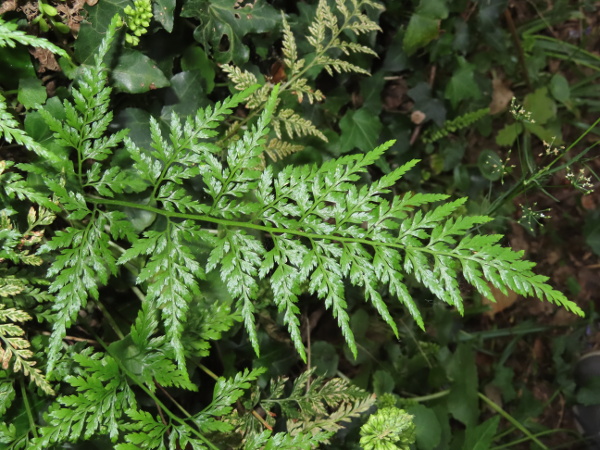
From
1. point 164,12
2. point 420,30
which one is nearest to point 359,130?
point 420,30

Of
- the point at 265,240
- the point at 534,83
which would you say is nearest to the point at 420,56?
the point at 534,83

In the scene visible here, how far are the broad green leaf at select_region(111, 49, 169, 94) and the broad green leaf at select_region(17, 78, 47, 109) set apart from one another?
230 mm

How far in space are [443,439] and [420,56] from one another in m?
1.89

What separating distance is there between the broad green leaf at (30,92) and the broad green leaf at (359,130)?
3.96ft

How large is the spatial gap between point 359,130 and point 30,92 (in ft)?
4.40

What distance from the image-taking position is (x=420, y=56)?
2.63m

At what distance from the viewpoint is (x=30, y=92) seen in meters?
1.62

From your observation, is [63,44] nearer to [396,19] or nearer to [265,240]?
[265,240]

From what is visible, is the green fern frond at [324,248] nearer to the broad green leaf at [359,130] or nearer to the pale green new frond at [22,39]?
the pale green new frond at [22,39]

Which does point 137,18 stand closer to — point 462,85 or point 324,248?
point 324,248

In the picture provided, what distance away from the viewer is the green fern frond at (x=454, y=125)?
262 cm

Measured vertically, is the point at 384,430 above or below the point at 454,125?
below

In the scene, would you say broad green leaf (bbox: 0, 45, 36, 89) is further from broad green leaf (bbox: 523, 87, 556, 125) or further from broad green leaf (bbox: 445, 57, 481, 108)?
broad green leaf (bbox: 523, 87, 556, 125)


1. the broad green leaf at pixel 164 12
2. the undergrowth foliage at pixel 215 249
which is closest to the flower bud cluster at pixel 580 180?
the undergrowth foliage at pixel 215 249
